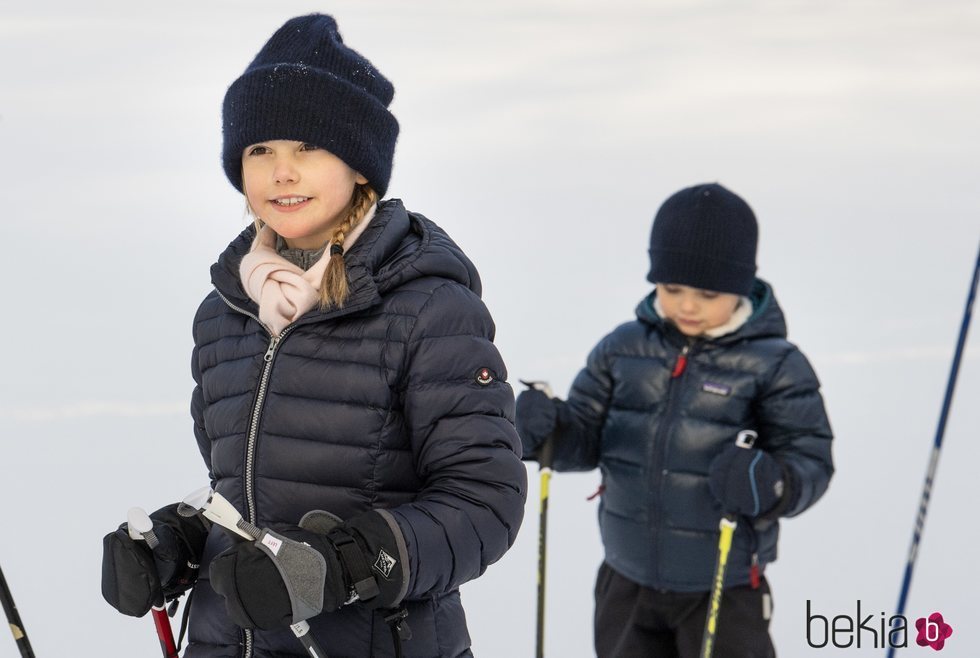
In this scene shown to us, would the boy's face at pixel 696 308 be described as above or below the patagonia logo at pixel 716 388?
above

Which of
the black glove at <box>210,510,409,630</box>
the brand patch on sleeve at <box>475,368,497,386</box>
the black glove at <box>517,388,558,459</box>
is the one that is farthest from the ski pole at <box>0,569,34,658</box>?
the black glove at <box>517,388,558,459</box>

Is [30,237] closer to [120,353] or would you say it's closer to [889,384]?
[120,353]

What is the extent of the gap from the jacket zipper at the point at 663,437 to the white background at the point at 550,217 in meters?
0.98

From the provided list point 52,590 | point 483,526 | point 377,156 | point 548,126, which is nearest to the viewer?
point 483,526

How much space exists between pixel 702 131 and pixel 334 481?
4.75 metres

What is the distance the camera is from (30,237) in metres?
5.04

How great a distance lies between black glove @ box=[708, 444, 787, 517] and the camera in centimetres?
263

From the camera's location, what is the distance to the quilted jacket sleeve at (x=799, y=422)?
9.03ft

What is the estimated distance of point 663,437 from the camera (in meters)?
2.81

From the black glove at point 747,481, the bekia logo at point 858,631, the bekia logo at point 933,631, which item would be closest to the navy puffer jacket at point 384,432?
the black glove at point 747,481

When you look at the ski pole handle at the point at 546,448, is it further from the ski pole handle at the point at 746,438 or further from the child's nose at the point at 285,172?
the child's nose at the point at 285,172

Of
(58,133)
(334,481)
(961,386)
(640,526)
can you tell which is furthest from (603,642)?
(58,133)

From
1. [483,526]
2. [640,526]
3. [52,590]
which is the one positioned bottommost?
[52,590]

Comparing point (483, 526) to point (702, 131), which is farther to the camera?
point (702, 131)
